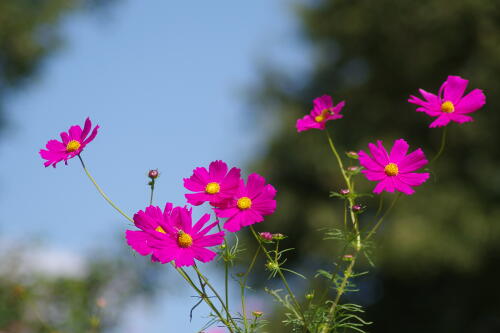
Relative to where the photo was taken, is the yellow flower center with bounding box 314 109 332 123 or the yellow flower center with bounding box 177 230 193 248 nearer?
the yellow flower center with bounding box 177 230 193 248

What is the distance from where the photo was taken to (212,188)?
1217 millimetres

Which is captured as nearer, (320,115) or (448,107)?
(448,107)

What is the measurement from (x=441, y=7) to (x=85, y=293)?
7.79m

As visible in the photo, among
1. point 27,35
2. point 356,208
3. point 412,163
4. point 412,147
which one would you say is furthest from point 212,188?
point 27,35

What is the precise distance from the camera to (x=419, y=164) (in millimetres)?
1264

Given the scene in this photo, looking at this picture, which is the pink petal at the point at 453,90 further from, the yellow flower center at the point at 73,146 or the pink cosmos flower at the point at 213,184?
the yellow flower center at the point at 73,146

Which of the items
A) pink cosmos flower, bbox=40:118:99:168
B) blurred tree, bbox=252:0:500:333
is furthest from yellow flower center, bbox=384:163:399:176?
blurred tree, bbox=252:0:500:333

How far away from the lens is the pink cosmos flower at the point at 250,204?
1171 millimetres

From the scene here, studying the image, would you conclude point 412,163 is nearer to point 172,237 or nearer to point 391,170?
point 391,170

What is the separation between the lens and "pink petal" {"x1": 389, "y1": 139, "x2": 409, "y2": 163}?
1.28 m

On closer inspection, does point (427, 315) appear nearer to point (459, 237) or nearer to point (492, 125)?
point (459, 237)

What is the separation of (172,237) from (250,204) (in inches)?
6.1

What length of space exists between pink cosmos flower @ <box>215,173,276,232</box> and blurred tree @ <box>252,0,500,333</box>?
25.9 ft

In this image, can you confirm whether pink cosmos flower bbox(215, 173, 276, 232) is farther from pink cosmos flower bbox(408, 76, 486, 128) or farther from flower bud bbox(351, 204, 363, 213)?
pink cosmos flower bbox(408, 76, 486, 128)
